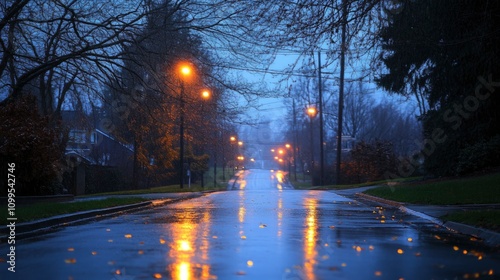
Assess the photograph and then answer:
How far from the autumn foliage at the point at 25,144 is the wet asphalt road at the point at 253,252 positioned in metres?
8.09

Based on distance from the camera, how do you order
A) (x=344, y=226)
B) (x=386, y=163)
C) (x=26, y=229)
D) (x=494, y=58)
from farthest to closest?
1. (x=386, y=163)
2. (x=494, y=58)
3. (x=344, y=226)
4. (x=26, y=229)

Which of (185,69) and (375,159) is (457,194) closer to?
(185,69)

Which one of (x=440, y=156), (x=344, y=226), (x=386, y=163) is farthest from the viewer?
(x=386, y=163)

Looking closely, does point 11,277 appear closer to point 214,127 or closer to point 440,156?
point 214,127

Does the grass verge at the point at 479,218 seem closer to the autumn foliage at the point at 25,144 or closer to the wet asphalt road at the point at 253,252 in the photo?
the wet asphalt road at the point at 253,252

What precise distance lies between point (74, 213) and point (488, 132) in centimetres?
2179

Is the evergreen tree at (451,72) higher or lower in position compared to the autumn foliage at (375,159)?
higher

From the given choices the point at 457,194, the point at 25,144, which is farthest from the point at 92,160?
the point at 457,194

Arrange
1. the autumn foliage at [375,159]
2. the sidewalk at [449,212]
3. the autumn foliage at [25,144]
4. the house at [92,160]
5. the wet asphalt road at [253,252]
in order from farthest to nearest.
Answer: the autumn foliage at [375,159]
the house at [92,160]
the autumn foliage at [25,144]
the sidewalk at [449,212]
the wet asphalt road at [253,252]

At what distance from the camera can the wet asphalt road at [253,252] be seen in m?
8.06

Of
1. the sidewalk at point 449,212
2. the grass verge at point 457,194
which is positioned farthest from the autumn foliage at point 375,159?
the sidewalk at point 449,212

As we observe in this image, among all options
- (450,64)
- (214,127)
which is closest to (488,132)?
(450,64)

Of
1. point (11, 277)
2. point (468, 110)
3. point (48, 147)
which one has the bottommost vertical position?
point (11, 277)

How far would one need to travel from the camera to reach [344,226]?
1438 cm
